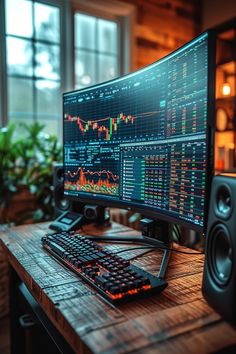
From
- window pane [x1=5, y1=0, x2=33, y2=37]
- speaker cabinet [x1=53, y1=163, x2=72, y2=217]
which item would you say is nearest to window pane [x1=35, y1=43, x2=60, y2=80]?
window pane [x1=5, y1=0, x2=33, y2=37]

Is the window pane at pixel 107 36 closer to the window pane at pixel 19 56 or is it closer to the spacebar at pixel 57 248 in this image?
the window pane at pixel 19 56

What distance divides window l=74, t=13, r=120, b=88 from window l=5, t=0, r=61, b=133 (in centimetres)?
19

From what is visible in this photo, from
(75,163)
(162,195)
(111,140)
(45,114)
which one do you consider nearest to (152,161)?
(162,195)

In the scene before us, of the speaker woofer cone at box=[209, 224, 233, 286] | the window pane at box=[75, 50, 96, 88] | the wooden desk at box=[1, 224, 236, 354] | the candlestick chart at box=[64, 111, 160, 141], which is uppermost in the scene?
the window pane at box=[75, 50, 96, 88]

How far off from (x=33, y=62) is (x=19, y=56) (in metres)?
0.12

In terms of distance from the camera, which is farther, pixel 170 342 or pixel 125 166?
pixel 125 166

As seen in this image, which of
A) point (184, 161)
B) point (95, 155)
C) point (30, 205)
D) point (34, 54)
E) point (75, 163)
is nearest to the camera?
point (184, 161)

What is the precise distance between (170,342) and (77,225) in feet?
2.82

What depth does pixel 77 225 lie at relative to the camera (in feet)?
4.41

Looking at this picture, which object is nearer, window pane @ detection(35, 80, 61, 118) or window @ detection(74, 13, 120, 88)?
window pane @ detection(35, 80, 61, 118)

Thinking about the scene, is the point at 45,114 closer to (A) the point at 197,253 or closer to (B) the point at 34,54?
(B) the point at 34,54

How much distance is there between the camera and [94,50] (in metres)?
2.85

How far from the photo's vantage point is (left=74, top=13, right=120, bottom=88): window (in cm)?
276

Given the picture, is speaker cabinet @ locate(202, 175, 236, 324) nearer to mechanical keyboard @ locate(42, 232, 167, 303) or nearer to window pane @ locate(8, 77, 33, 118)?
mechanical keyboard @ locate(42, 232, 167, 303)
